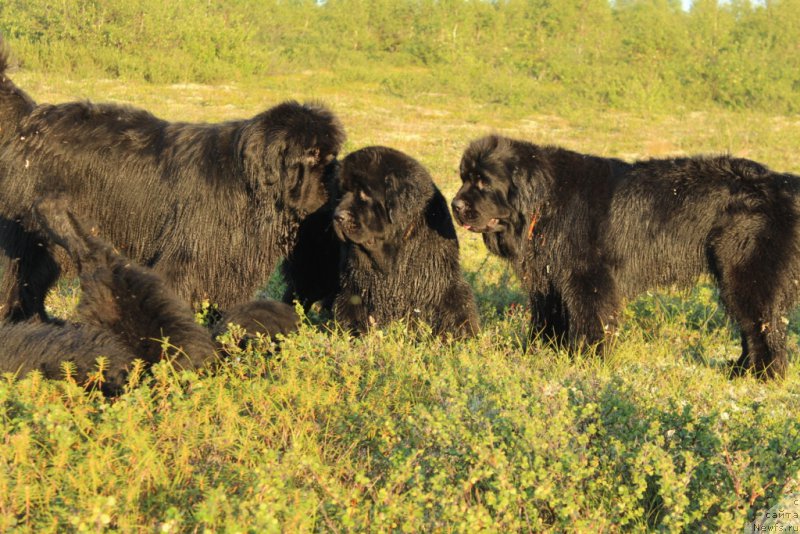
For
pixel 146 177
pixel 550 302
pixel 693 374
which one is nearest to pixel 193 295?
pixel 146 177

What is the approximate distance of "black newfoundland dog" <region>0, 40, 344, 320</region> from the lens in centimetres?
509

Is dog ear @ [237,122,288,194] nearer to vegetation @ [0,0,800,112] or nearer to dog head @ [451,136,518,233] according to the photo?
dog head @ [451,136,518,233]

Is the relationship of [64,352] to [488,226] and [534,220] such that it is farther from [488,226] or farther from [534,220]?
[534,220]

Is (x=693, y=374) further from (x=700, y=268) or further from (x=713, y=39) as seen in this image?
(x=713, y=39)

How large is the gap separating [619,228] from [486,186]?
89cm

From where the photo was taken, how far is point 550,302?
5602 millimetres

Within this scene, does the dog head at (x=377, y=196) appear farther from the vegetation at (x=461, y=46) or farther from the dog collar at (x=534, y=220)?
the vegetation at (x=461, y=46)

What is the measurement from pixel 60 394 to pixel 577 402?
7.56 ft

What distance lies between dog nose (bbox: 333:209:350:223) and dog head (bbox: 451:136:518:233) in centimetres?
77

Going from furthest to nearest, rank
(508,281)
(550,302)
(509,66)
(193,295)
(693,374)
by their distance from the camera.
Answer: (509,66)
(508,281)
(550,302)
(193,295)
(693,374)

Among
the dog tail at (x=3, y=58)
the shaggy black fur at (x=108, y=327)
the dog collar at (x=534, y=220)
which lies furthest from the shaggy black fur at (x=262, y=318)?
the dog tail at (x=3, y=58)

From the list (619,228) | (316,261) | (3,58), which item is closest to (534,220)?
(619,228)

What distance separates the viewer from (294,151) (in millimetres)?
5039

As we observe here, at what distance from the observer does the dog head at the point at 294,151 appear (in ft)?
16.3
